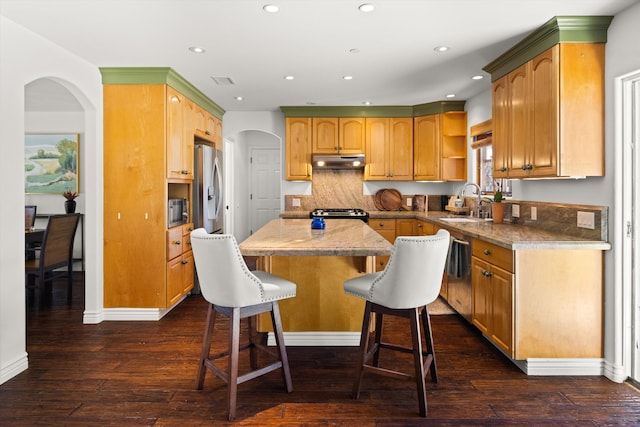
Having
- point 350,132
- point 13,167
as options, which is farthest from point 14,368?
point 350,132

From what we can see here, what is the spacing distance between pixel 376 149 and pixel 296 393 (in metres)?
3.93

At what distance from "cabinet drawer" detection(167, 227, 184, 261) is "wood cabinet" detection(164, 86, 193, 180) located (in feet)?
1.75

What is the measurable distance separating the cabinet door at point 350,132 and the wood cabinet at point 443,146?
81cm

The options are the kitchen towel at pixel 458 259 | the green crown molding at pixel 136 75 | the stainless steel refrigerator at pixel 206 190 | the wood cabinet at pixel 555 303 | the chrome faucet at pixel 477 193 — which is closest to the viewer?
the wood cabinet at pixel 555 303

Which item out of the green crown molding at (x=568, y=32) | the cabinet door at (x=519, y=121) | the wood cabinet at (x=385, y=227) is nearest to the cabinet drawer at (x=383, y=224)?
the wood cabinet at (x=385, y=227)

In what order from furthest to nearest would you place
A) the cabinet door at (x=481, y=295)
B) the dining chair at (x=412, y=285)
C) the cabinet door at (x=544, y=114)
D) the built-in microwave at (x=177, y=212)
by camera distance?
the built-in microwave at (x=177, y=212), the cabinet door at (x=481, y=295), the cabinet door at (x=544, y=114), the dining chair at (x=412, y=285)

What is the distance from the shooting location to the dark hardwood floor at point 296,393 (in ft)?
7.04

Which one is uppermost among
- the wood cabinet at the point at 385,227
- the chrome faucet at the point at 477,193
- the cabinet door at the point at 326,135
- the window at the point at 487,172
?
the cabinet door at the point at 326,135

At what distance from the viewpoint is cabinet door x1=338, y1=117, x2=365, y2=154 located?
5.64 meters

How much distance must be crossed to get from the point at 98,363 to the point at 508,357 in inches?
114

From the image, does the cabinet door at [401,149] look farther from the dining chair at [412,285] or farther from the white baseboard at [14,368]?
the white baseboard at [14,368]

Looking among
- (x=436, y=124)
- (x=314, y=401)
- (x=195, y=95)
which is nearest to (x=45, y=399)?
(x=314, y=401)

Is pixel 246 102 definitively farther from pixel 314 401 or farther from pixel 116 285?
pixel 314 401

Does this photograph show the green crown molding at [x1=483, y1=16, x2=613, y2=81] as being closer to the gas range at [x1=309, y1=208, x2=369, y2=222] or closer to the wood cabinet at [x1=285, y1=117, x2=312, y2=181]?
the gas range at [x1=309, y1=208, x2=369, y2=222]
